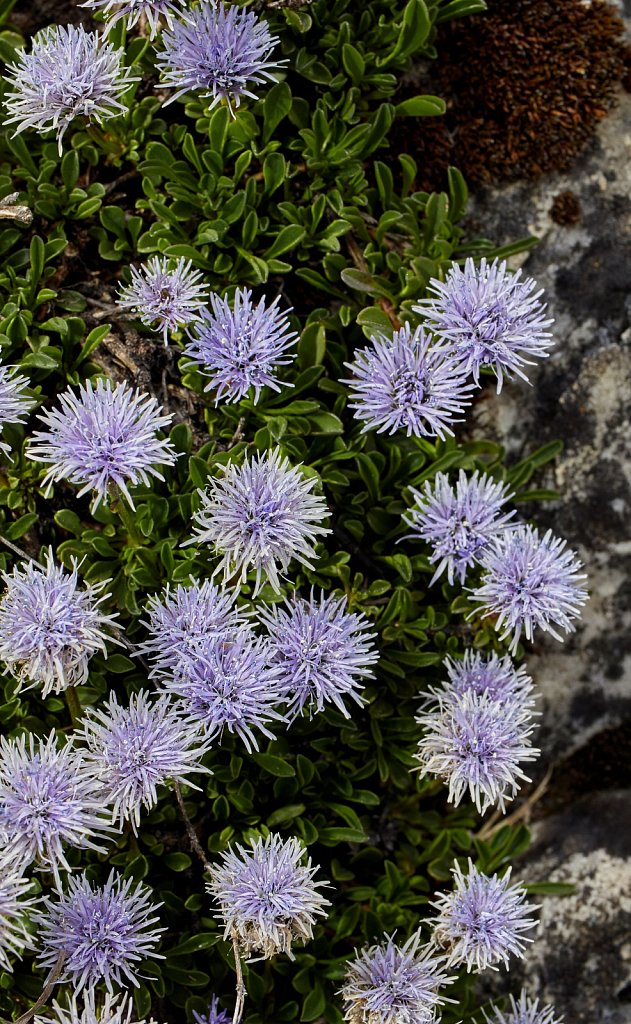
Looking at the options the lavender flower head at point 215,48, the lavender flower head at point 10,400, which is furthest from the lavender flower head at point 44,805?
the lavender flower head at point 215,48

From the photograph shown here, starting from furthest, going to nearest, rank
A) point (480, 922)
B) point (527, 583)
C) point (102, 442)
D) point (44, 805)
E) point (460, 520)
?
point (460, 520), point (527, 583), point (480, 922), point (102, 442), point (44, 805)

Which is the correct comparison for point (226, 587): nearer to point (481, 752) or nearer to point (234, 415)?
point (234, 415)

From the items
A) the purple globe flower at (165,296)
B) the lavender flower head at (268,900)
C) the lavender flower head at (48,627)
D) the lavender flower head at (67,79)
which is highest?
the lavender flower head at (67,79)

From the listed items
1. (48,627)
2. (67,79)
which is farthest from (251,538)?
(67,79)

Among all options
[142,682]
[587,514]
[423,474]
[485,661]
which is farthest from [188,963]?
[587,514]

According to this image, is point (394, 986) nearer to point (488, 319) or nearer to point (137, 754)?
point (137, 754)

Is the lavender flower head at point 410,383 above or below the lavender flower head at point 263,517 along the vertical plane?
above

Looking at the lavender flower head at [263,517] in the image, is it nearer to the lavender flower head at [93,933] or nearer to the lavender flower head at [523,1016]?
the lavender flower head at [93,933]
